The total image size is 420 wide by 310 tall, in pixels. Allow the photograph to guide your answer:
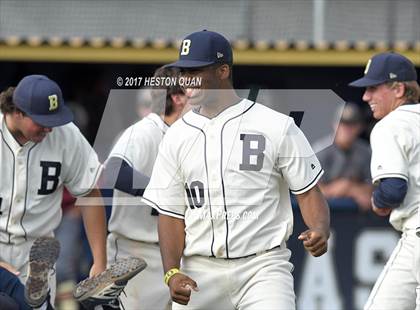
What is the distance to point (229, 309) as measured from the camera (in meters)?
6.38

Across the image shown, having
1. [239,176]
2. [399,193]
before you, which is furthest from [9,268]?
[399,193]

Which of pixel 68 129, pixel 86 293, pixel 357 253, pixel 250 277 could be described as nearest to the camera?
pixel 250 277

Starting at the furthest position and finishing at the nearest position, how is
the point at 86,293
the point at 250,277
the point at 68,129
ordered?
the point at 68,129, the point at 86,293, the point at 250,277

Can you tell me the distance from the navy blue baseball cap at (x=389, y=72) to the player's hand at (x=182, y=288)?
189 centimetres

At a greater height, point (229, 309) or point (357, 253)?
point (229, 309)

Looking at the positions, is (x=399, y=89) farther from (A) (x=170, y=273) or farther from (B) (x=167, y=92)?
(A) (x=170, y=273)

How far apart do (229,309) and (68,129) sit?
67.7 inches

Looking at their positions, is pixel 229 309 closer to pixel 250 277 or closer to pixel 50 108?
pixel 250 277

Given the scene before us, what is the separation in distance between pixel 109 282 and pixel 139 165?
1050mm

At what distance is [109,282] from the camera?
6676 mm

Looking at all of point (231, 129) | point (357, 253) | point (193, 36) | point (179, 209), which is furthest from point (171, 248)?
point (357, 253)

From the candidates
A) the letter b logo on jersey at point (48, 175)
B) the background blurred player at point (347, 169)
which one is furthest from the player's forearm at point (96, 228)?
the background blurred player at point (347, 169)

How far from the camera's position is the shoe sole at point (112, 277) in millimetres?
6668

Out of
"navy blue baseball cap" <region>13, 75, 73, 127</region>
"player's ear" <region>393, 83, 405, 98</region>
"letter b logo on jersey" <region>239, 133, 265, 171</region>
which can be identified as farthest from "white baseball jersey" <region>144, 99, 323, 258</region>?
"player's ear" <region>393, 83, 405, 98</region>
